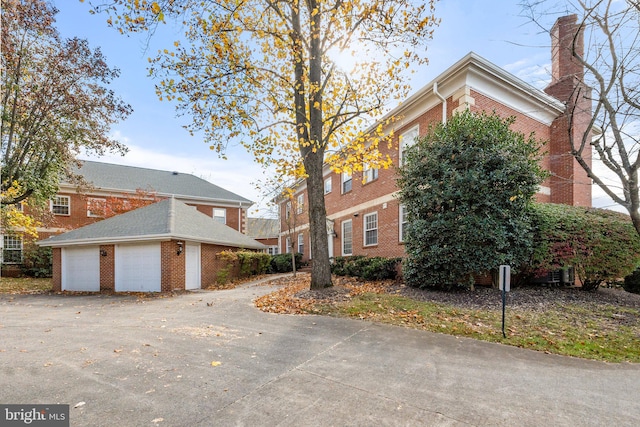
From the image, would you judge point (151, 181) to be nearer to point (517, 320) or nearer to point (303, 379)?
point (303, 379)

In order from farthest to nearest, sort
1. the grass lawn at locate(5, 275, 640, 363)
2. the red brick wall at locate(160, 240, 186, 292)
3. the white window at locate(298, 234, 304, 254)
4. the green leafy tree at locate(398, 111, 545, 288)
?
the white window at locate(298, 234, 304, 254)
the red brick wall at locate(160, 240, 186, 292)
the green leafy tree at locate(398, 111, 545, 288)
the grass lawn at locate(5, 275, 640, 363)

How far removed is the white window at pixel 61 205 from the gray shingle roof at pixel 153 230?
9.55 m

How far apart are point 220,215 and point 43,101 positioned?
51.4ft

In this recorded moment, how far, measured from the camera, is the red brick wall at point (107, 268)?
14109mm

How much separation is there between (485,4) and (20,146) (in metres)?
18.0

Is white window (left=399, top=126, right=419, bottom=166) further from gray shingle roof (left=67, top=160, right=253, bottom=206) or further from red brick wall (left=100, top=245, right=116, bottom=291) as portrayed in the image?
gray shingle roof (left=67, top=160, right=253, bottom=206)

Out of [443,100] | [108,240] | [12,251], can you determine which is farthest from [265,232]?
[443,100]

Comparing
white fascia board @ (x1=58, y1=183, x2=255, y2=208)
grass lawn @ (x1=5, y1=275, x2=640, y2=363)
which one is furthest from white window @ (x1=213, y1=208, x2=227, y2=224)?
grass lawn @ (x1=5, y1=275, x2=640, y2=363)

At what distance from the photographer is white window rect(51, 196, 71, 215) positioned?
2300 centimetres

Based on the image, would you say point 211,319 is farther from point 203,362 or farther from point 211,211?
point 211,211

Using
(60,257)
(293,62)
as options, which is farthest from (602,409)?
(60,257)
